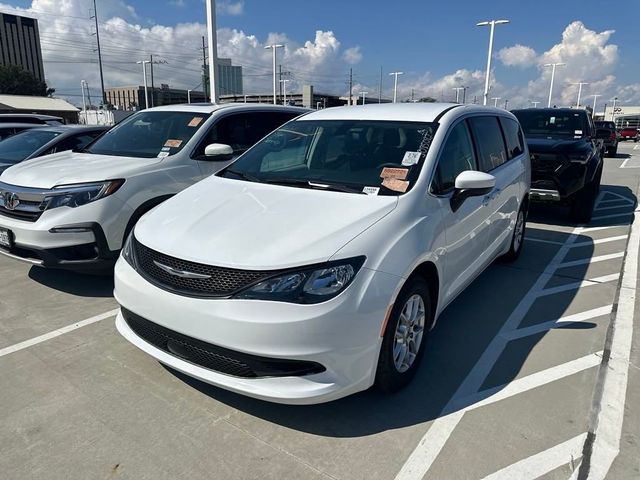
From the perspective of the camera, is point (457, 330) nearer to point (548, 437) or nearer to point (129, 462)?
point (548, 437)

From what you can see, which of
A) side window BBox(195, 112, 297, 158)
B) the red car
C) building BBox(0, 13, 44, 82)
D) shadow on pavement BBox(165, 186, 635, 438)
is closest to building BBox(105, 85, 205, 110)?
building BBox(0, 13, 44, 82)

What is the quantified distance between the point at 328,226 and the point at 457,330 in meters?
1.80

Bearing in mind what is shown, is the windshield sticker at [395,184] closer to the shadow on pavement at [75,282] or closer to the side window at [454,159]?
the side window at [454,159]

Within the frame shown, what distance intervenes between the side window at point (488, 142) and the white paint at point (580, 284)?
139 cm

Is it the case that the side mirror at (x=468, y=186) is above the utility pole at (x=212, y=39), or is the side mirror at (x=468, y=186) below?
below

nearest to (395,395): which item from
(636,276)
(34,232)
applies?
(34,232)

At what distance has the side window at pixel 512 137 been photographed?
5.14 meters

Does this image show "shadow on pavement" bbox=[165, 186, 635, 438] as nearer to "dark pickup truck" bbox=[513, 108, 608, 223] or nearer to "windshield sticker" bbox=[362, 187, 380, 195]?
"windshield sticker" bbox=[362, 187, 380, 195]

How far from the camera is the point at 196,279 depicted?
99.3 inches

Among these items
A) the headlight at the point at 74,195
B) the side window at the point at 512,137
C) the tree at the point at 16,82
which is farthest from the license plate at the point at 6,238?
the tree at the point at 16,82

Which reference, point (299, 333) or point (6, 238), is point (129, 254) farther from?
point (6, 238)

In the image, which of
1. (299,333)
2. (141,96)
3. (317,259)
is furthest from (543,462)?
(141,96)

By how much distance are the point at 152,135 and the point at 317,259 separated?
3.79 m

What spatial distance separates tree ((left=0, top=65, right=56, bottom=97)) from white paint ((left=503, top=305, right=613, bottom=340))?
7834 cm
